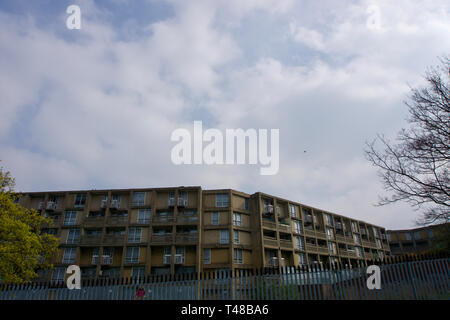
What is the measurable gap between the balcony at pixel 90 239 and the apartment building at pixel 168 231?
121 mm

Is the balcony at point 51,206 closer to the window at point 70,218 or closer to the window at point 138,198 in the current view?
the window at point 70,218

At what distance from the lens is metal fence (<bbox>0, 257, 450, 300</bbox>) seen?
11.1 metres

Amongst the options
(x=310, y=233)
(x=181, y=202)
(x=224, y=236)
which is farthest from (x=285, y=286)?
(x=310, y=233)

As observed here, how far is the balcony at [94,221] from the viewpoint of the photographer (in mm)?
39688

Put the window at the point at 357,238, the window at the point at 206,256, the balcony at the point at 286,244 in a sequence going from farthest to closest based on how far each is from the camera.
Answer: the window at the point at 357,238, the balcony at the point at 286,244, the window at the point at 206,256

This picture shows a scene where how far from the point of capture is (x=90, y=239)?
1521 inches

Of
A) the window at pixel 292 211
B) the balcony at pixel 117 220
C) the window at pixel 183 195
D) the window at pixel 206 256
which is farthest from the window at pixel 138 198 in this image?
the window at pixel 292 211

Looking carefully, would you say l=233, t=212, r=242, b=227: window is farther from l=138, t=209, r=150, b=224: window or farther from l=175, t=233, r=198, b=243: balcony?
l=138, t=209, r=150, b=224: window

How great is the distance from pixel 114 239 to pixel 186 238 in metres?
9.45

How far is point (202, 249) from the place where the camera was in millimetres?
38406

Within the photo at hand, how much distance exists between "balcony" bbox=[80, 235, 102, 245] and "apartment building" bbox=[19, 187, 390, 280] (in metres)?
0.12
